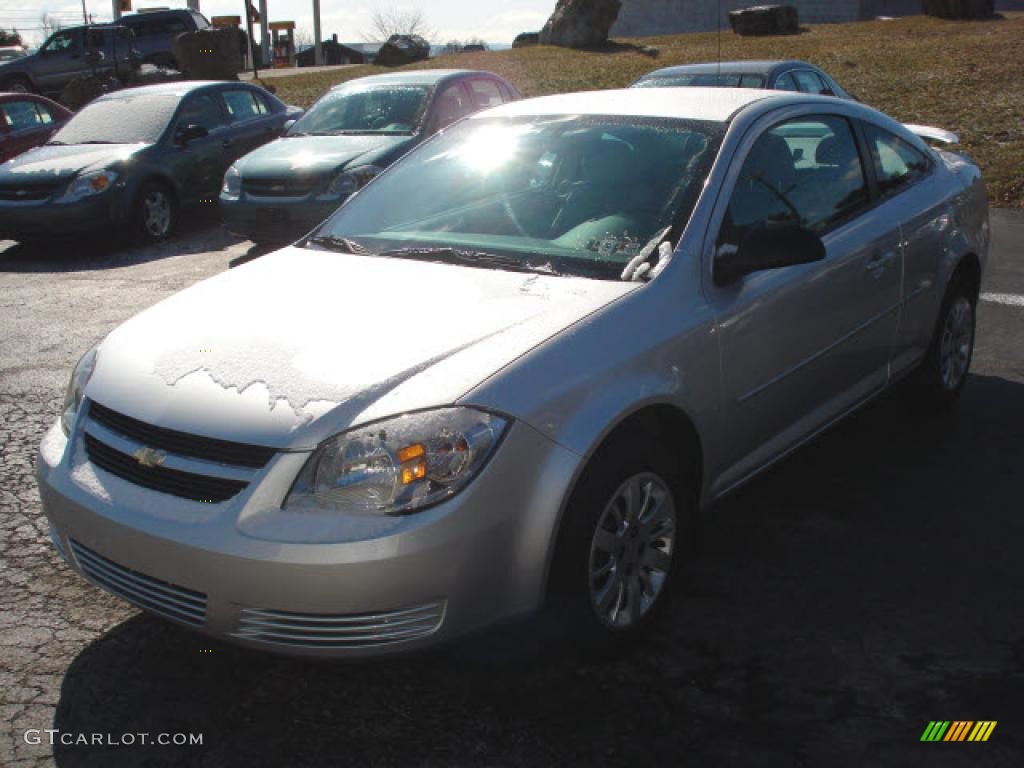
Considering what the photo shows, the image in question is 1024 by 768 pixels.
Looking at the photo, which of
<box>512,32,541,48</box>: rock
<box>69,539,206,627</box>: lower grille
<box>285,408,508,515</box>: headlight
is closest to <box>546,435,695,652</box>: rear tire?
<box>285,408,508,515</box>: headlight

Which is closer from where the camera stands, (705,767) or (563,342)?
(705,767)

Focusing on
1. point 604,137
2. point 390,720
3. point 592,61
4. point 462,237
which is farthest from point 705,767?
point 592,61

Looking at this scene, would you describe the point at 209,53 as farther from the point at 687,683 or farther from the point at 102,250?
the point at 687,683

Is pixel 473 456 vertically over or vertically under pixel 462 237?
under

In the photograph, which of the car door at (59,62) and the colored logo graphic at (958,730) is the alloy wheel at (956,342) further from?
the car door at (59,62)

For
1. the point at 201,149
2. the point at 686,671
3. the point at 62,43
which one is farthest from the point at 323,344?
the point at 62,43

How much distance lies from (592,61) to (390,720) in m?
26.5

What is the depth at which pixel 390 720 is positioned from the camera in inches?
120

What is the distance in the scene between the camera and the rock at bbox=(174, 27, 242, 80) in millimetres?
28750

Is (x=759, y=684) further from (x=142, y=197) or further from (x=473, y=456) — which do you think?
(x=142, y=197)

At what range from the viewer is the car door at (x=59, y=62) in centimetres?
2875

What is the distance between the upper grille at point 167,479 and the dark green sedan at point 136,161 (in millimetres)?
8273

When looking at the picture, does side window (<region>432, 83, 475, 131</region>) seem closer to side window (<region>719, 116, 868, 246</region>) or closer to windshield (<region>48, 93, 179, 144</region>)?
windshield (<region>48, 93, 179, 144</region>)

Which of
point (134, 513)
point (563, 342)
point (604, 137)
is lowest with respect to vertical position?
point (134, 513)
